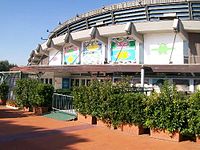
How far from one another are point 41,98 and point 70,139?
24.1 feet

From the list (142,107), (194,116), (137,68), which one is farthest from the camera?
(137,68)

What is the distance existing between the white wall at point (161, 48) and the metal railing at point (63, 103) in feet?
40.4

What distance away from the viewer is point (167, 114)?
34.7ft

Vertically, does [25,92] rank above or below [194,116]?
above

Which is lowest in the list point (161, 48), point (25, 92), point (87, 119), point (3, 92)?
point (87, 119)

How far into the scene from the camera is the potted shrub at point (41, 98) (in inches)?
692

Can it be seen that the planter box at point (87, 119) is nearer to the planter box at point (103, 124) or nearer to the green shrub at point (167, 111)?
the planter box at point (103, 124)

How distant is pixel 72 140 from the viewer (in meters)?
10.5

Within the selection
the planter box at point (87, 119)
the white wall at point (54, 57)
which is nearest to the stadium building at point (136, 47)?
the white wall at point (54, 57)

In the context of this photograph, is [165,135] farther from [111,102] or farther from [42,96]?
[42,96]

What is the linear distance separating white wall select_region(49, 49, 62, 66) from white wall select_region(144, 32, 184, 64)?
1448cm

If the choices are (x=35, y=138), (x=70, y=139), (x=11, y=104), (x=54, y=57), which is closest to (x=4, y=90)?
(x=11, y=104)

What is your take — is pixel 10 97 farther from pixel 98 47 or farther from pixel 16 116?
pixel 98 47

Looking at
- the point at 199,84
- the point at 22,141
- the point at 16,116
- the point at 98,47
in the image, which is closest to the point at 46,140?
the point at 22,141
